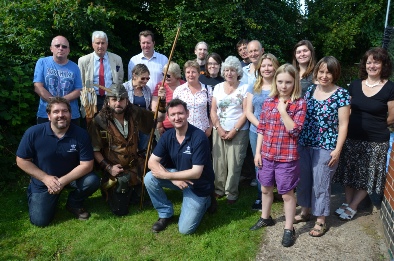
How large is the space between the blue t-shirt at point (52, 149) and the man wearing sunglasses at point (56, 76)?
80 cm

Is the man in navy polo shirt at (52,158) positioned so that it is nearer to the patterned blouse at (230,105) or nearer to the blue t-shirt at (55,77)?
the blue t-shirt at (55,77)

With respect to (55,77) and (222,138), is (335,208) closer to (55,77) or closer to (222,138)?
(222,138)

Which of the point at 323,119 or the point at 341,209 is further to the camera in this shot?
the point at 341,209

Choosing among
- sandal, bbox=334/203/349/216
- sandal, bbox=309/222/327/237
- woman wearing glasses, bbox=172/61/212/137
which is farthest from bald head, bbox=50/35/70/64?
sandal, bbox=334/203/349/216

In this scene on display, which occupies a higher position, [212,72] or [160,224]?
[212,72]

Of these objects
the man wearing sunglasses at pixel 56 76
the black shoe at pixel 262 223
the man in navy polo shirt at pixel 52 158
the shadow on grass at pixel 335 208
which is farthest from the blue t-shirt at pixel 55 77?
the shadow on grass at pixel 335 208

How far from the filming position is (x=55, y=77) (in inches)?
189

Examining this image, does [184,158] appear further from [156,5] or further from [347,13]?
[347,13]

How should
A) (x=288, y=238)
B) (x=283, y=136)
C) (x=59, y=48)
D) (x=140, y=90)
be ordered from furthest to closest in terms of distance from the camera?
(x=140, y=90) < (x=59, y=48) < (x=288, y=238) < (x=283, y=136)

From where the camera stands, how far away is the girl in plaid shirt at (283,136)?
11.5ft

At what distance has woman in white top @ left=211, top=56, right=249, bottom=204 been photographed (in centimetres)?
448

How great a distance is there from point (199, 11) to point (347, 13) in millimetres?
8428

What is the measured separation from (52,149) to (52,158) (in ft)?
0.33

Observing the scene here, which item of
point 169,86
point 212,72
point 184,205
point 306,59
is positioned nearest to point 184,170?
point 184,205
